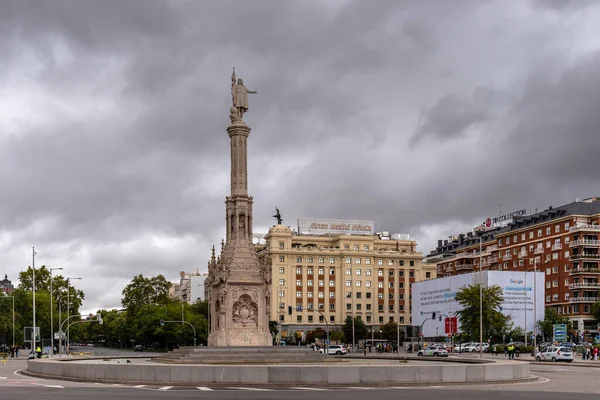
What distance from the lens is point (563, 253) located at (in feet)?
409

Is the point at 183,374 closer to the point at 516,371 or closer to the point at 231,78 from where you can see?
the point at 516,371

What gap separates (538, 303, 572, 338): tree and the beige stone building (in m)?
34.0

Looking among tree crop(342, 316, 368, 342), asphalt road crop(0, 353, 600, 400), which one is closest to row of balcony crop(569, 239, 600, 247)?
tree crop(342, 316, 368, 342)

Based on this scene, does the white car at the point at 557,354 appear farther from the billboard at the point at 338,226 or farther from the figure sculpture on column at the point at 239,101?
the billboard at the point at 338,226

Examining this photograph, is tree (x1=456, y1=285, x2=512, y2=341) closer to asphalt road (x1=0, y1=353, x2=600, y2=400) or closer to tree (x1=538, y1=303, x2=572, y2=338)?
tree (x1=538, y1=303, x2=572, y2=338)

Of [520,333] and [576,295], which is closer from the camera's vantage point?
[520,333]

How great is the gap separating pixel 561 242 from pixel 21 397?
360 feet

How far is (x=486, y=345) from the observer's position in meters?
108

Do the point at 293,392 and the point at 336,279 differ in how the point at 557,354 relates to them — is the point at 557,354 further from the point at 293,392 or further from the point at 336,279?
the point at 336,279

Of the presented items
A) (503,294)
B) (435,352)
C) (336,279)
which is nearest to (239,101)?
(435,352)

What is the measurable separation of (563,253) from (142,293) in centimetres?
7553

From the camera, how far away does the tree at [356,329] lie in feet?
459

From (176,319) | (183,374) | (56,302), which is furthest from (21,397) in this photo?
(56,302)

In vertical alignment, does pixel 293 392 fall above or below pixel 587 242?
below
